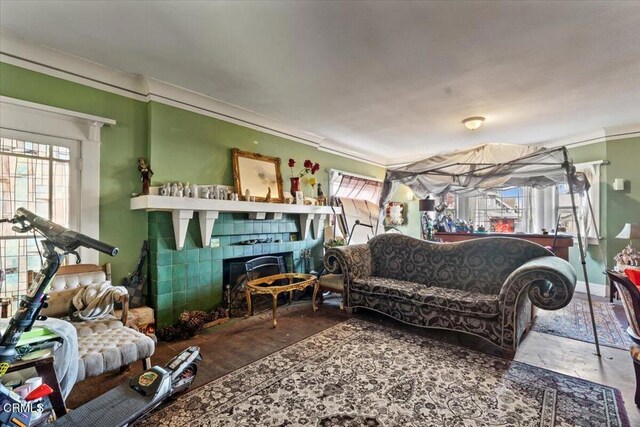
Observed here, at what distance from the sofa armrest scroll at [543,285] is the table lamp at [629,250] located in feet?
7.85

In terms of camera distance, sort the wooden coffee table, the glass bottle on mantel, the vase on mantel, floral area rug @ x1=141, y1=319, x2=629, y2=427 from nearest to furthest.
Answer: floral area rug @ x1=141, y1=319, x2=629, y2=427 → the wooden coffee table → the vase on mantel → the glass bottle on mantel

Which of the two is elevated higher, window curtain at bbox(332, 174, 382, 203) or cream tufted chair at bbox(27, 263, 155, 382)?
window curtain at bbox(332, 174, 382, 203)

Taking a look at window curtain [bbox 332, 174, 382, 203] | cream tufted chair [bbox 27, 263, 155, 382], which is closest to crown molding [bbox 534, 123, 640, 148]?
window curtain [bbox 332, 174, 382, 203]

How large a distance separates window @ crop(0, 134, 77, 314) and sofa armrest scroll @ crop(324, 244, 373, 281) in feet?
8.79

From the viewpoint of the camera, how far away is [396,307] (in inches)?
127

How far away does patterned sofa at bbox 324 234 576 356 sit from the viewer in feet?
8.20

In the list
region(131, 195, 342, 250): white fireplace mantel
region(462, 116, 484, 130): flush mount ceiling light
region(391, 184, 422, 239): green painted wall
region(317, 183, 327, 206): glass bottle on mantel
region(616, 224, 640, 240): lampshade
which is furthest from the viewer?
region(391, 184, 422, 239): green painted wall

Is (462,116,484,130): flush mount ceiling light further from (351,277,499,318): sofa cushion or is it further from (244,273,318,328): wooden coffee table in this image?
(244,273,318,328): wooden coffee table

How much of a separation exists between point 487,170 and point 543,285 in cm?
166

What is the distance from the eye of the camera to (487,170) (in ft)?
12.0

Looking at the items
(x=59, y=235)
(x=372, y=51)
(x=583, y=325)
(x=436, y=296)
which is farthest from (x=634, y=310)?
(x=59, y=235)

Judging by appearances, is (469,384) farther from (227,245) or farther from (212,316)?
(227,245)

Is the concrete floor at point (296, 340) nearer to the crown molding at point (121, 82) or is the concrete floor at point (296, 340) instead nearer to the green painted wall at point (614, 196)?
the crown molding at point (121, 82)

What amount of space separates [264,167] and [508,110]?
3247 millimetres
